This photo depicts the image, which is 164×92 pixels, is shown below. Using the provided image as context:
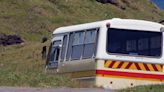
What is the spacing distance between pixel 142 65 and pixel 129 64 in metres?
0.46

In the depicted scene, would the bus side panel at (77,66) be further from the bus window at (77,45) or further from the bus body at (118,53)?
the bus window at (77,45)

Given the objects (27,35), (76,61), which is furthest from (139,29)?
(27,35)

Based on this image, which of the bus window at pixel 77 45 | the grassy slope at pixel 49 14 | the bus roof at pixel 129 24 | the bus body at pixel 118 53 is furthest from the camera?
the grassy slope at pixel 49 14

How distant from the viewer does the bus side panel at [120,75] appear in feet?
69.5

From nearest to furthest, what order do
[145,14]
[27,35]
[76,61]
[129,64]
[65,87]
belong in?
[65,87] → [129,64] → [76,61] → [27,35] → [145,14]

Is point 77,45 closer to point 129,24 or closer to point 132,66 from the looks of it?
point 129,24

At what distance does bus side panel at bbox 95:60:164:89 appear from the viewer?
69.5 ft

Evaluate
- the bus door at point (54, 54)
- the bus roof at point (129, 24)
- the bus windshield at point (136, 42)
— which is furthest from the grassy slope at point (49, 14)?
the bus roof at point (129, 24)

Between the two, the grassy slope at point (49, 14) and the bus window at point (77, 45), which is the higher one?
the grassy slope at point (49, 14)

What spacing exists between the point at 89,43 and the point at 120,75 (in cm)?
172

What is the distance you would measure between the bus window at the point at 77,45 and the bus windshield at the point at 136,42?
56.5 inches

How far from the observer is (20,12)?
92.2m

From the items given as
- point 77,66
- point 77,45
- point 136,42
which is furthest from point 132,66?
point 77,45

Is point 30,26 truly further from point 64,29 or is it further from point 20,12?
point 64,29
